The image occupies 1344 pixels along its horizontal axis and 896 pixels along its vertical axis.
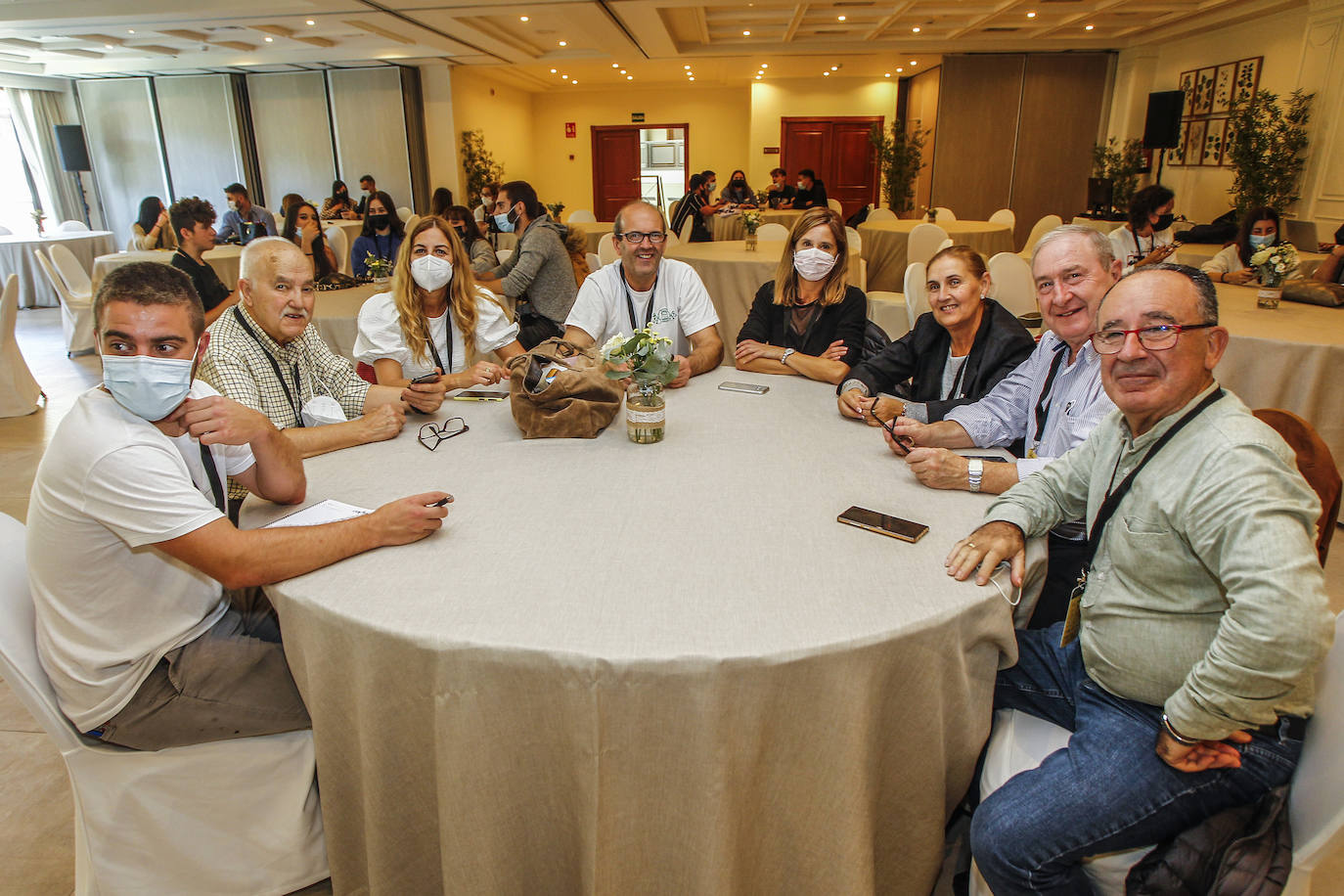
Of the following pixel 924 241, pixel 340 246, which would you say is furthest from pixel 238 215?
pixel 924 241

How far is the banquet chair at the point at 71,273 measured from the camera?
7.41 m

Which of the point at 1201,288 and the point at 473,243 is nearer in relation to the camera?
the point at 1201,288

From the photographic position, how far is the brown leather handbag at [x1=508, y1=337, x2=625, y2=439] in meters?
2.17

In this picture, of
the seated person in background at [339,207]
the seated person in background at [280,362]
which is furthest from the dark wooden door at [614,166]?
the seated person in background at [280,362]

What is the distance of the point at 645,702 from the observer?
1171 mm

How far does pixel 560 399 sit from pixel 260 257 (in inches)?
41.2

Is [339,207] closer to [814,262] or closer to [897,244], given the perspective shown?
[897,244]

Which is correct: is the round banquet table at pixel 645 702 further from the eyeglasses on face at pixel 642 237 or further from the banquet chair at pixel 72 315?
the banquet chair at pixel 72 315

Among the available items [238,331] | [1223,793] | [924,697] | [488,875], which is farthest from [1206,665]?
[238,331]

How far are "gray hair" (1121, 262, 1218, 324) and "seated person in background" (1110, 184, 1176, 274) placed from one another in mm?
4595

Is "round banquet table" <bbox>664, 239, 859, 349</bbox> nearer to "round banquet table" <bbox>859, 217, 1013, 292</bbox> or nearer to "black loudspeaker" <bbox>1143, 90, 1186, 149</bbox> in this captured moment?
"round banquet table" <bbox>859, 217, 1013, 292</bbox>

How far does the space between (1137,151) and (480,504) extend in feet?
41.6

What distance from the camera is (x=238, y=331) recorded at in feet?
7.57

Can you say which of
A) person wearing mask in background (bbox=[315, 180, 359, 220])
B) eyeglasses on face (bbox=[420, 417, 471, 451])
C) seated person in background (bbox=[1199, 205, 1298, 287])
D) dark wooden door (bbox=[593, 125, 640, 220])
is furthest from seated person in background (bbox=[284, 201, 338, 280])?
dark wooden door (bbox=[593, 125, 640, 220])
